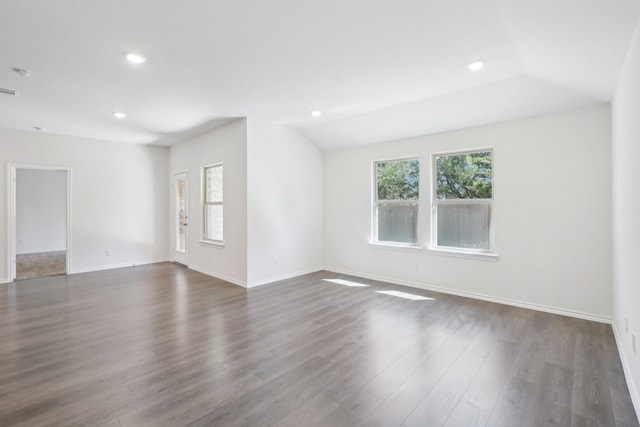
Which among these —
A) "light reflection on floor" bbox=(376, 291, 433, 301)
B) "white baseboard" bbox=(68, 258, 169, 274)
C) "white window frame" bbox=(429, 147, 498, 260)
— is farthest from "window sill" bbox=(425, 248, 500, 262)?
"white baseboard" bbox=(68, 258, 169, 274)

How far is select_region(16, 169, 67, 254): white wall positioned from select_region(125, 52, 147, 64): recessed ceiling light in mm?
6836

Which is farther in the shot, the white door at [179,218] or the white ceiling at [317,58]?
the white door at [179,218]

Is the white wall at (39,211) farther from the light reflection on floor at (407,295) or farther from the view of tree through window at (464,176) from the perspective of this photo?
the view of tree through window at (464,176)

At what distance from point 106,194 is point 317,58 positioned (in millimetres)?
5610

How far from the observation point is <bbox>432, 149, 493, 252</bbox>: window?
13.8ft

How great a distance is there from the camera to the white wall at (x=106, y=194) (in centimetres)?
543

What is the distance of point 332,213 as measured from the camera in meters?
5.92

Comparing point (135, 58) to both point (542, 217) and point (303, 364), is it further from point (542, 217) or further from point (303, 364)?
point (542, 217)

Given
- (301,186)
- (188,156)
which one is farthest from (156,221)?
(301,186)

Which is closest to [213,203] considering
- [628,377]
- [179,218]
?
[179,218]

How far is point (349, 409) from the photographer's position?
1.93m

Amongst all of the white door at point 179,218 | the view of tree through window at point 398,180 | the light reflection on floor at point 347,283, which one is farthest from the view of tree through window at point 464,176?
the white door at point 179,218

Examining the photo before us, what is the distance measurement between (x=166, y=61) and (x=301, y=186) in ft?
10.2

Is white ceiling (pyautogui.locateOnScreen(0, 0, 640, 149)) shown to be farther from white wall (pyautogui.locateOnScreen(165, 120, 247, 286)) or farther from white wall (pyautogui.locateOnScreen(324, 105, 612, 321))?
white wall (pyautogui.locateOnScreen(165, 120, 247, 286))
